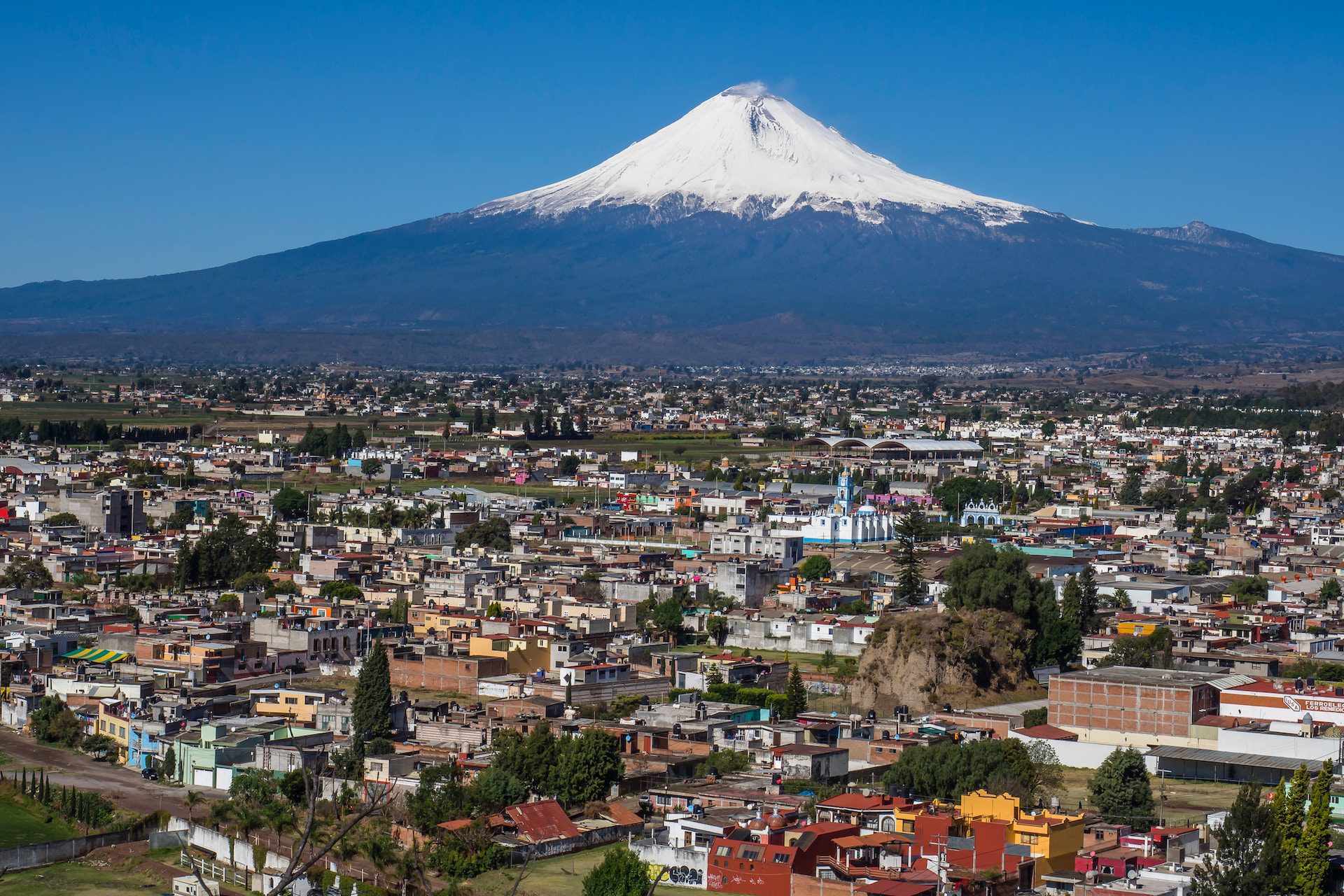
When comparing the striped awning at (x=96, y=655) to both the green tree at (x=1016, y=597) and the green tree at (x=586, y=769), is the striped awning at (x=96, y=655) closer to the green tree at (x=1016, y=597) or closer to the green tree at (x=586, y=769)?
the green tree at (x=586, y=769)

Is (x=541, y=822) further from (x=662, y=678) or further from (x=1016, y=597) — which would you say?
(x=1016, y=597)

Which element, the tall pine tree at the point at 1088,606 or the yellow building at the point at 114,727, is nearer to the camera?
the yellow building at the point at 114,727

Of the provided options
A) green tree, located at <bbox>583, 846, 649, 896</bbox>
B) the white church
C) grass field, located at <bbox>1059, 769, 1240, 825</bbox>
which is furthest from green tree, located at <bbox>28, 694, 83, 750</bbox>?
the white church

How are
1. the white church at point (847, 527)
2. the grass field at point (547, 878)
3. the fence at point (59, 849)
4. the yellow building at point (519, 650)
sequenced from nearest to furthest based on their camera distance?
the grass field at point (547, 878)
the fence at point (59, 849)
the yellow building at point (519, 650)
the white church at point (847, 527)

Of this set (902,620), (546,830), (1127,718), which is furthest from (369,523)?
(546,830)

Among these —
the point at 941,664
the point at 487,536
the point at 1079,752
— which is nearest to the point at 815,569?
the point at 487,536

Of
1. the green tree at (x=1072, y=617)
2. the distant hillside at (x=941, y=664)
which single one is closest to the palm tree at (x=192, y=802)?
the distant hillside at (x=941, y=664)
